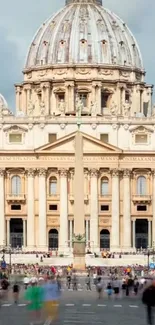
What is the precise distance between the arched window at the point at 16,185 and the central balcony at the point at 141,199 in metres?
10.6

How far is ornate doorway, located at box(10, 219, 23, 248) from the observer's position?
12825cm

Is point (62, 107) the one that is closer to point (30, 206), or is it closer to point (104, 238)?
point (30, 206)

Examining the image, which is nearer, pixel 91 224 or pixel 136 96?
pixel 91 224

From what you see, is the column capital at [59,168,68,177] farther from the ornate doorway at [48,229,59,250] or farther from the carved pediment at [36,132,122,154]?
the ornate doorway at [48,229,59,250]

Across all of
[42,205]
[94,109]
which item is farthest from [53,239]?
[94,109]

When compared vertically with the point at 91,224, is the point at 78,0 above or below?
above

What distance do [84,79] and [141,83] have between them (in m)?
6.86

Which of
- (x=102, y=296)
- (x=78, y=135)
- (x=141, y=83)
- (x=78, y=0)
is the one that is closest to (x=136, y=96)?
(x=141, y=83)

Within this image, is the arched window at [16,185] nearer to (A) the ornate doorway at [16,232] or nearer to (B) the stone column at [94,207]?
(A) the ornate doorway at [16,232]

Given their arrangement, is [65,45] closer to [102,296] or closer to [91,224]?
[91,224]

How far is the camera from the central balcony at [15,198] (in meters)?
127

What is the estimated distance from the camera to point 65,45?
150 m

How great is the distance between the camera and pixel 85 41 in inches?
5935

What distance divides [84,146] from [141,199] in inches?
281
